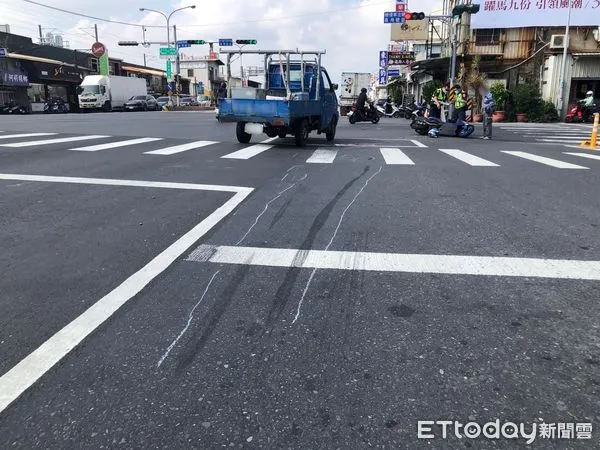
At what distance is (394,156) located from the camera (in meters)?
12.2

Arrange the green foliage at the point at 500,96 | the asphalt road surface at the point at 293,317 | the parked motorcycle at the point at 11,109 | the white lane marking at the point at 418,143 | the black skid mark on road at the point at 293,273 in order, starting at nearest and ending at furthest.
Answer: the asphalt road surface at the point at 293,317 → the black skid mark on road at the point at 293,273 → the white lane marking at the point at 418,143 → the green foliage at the point at 500,96 → the parked motorcycle at the point at 11,109

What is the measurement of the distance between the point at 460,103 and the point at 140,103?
38740mm

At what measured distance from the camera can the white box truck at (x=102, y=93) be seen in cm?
4706

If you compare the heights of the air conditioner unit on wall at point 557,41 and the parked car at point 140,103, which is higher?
the air conditioner unit on wall at point 557,41

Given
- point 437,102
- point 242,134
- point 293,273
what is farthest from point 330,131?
point 293,273

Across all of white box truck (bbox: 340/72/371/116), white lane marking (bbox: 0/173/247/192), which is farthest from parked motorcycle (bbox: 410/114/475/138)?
white box truck (bbox: 340/72/371/116)

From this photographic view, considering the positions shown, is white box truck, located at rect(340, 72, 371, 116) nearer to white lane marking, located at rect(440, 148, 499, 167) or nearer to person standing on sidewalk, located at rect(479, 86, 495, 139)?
person standing on sidewalk, located at rect(479, 86, 495, 139)

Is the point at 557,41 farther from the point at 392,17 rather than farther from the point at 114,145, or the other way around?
the point at 114,145

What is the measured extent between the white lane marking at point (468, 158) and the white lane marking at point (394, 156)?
1179 millimetres

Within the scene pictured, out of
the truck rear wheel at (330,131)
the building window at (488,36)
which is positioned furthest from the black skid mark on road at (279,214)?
the building window at (488,36)

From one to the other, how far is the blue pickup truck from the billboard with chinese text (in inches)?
964

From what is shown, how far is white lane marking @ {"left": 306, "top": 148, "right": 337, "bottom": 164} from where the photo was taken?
1122 centimetres

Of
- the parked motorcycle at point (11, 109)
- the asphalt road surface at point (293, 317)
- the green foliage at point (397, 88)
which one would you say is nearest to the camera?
the asphalt road surface at point (293, 317)

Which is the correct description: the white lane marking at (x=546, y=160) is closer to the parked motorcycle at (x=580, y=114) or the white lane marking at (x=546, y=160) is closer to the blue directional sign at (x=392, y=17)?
the parked motorcycle at (x=580, y=114)
